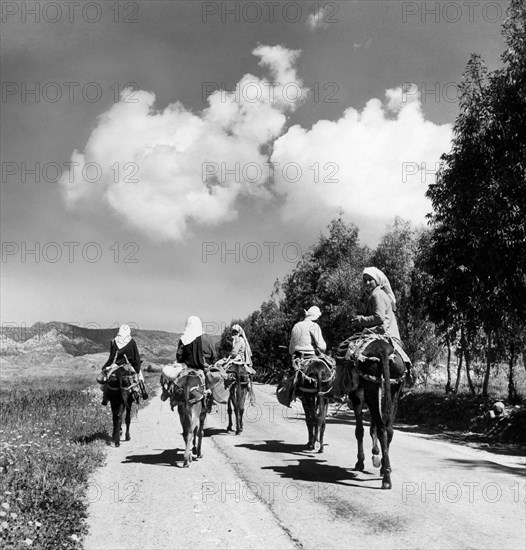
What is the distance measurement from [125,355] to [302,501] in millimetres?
7401

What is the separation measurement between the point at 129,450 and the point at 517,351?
15800mm

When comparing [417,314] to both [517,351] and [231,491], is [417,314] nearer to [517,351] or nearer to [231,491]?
[517,351]

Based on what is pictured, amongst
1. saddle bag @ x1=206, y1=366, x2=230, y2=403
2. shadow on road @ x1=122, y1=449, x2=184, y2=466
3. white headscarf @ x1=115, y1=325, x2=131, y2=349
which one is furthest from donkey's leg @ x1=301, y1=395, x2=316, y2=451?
white headscarf @ x1=115, y1=325, x2=131, y2=349

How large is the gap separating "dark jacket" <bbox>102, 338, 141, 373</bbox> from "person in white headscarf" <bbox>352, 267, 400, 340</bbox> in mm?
6801

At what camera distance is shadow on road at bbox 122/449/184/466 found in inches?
392

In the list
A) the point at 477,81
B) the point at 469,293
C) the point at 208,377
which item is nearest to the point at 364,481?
the point at 208,377

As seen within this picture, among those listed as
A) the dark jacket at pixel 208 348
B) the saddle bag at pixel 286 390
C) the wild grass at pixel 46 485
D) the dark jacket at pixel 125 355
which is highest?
the dark jacket at pixel 208 348

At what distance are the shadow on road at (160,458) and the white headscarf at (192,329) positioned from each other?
7.34 feet

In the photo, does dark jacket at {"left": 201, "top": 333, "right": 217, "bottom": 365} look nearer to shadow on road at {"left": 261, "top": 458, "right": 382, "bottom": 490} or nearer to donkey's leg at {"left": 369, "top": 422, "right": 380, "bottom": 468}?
shadow on road at {"left": 261, "top": 458, "right": 382, "bottom": 490}

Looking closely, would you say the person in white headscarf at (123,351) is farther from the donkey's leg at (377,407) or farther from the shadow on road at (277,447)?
the donkey's leg at (377,407)

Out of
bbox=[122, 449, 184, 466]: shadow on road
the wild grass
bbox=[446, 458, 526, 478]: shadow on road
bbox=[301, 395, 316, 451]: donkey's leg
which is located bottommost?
bbox=[122, 449, 184, 466]: shadow on road

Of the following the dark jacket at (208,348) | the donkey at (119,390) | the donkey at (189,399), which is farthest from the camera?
the donkey at (119,390)

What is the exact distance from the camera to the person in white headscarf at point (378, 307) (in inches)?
321

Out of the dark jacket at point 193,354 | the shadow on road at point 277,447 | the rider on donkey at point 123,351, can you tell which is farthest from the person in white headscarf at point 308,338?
the rider on donkey at point 123,351
